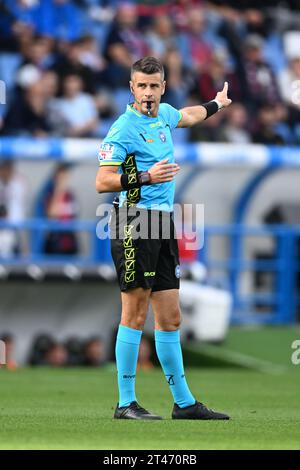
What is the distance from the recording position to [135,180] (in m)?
7.81

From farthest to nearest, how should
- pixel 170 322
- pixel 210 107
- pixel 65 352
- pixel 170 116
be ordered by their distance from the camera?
1. pixel 65 352
2. pixel 210 107
3. pixel 170 116
4. pixel 170 322

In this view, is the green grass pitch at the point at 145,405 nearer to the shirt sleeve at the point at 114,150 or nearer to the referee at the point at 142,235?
the referee at the point at 142,235

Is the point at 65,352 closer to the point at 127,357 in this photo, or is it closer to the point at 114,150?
the point at 127,357

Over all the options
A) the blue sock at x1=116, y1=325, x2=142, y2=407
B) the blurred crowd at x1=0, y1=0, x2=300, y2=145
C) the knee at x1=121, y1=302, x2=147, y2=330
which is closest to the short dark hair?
the knee at x1=121, y1=302, x2=147, y2=330

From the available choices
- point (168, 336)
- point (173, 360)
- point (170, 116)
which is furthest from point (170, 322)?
point (170, 116)

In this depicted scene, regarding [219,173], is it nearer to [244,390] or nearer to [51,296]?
[51,296]

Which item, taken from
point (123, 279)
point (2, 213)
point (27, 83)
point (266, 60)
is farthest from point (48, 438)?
point (266, 60)

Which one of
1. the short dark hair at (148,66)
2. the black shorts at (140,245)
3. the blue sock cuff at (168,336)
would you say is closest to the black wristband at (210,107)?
the short dark hair at (148,66)

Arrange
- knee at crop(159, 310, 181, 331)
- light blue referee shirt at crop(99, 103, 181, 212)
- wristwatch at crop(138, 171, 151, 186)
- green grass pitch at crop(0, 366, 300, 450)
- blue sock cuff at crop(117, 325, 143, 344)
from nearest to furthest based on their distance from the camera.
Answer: green grass pitch at crop(0, 366, 300, 450), wristwatch at crop(138, 171, 151, 186), light blue referee shirt at crop(99, 103, 181, 212), blue sock cuff at crop(117, 325, 143, 344), knee at crop(159, 310, 181, 331)

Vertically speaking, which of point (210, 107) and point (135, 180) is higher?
point (210, 107)

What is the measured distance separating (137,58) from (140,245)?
12.2 m

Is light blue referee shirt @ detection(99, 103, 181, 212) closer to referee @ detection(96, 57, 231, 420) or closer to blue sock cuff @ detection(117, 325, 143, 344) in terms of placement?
referee @ detection(96, 57, 231, 420)

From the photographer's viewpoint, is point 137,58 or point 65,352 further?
point 137,58

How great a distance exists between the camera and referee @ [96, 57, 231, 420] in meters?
7.93
